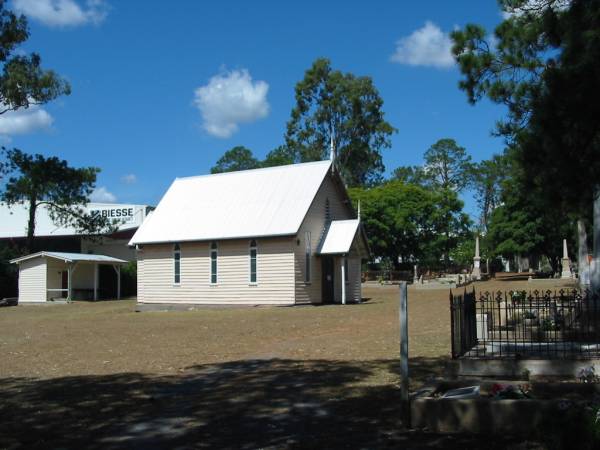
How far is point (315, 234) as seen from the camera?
1363 inches

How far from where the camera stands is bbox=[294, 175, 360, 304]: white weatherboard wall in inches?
1298

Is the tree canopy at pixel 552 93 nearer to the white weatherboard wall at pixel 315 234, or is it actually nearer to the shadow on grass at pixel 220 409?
the shadow on grass at pixel 220 409

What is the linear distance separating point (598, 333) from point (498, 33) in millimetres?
5671

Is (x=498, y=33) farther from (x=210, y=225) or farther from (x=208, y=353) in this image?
(x=210, y=225)

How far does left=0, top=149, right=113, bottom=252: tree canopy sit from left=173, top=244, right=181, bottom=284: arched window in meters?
12.4

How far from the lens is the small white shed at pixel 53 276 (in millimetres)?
44906

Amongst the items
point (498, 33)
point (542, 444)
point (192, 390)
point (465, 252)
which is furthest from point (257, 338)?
point (465, 252)

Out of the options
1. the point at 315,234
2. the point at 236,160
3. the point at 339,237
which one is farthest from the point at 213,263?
the point at 236,160

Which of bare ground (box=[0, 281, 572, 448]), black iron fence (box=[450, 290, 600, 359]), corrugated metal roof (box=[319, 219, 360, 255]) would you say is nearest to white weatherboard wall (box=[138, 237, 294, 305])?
corrugated metal roof (box=[319, 219, 360, 255])

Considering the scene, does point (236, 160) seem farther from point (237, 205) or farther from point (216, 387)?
point (216, 387)

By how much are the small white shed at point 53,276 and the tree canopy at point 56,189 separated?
3507mm

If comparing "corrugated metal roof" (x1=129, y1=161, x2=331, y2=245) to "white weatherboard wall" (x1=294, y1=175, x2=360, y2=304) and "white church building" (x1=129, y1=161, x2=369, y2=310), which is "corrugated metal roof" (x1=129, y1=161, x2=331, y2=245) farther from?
"white weatherboard wall" (x1=294, y1=175, x2=360, y2=304)

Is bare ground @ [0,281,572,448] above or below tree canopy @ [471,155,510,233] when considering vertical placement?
below

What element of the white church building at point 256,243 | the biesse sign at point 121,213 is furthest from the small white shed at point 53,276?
the biesse sign at point 121,213
